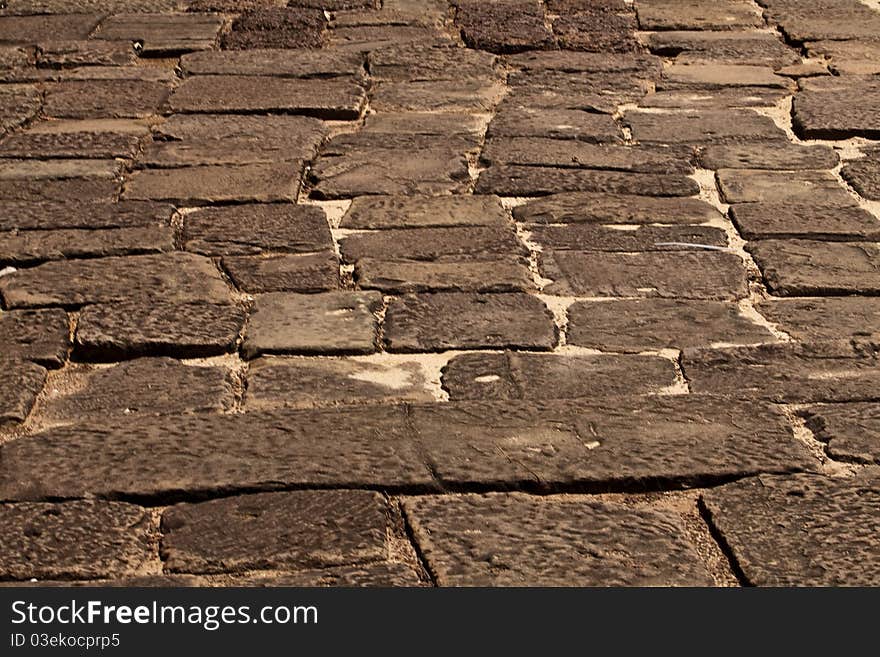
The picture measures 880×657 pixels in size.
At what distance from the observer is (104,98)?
585 centimetres

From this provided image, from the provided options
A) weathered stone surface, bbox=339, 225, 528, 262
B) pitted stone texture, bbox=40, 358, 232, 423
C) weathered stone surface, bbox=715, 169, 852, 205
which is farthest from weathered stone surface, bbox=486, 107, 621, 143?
pitted stone texture, bbox=40, 358, 232, 423

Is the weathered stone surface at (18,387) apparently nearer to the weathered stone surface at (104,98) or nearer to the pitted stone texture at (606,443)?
the pitted stone texture at (606,443)

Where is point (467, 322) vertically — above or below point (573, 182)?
below

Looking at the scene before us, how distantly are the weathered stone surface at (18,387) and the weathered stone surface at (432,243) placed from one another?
105 cm

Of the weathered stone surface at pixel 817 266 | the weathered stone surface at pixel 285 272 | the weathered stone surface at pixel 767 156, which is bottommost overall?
the weathered stone surface at pixel 285 272

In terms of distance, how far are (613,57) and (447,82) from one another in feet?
2.74

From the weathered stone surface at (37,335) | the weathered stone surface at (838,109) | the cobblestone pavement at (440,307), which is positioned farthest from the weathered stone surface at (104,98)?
the weathered stone surface at (838,109)

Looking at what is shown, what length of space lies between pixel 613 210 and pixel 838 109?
4.78 ft

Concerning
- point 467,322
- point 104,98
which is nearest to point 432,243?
point 467,322

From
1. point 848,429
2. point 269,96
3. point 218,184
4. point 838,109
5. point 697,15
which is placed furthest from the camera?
point 697,15

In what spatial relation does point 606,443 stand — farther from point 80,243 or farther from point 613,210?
point 80,243

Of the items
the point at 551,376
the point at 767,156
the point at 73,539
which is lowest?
the point at 73,539

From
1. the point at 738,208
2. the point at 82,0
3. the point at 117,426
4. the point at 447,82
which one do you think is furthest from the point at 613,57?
the point at 117,426

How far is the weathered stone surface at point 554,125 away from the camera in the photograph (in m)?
5.38
